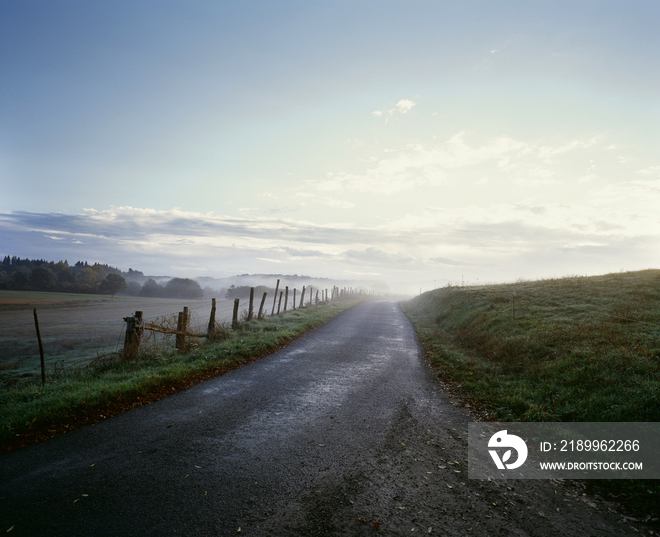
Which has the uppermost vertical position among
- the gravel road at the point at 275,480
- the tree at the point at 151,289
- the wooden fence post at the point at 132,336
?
the wooden fence post at the point at 132,336

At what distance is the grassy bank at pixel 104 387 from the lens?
18.7 ft

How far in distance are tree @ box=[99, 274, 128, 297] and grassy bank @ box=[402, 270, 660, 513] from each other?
59822 mm

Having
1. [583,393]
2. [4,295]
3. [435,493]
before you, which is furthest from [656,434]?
[4,295]

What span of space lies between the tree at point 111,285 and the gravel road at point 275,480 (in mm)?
61184

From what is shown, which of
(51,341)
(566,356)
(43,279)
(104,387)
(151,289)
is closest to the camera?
(104,387)

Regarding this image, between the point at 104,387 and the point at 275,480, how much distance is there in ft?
17.9

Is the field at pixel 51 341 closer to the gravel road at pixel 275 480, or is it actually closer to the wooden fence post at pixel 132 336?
the wooden fence post at pixel 132 336

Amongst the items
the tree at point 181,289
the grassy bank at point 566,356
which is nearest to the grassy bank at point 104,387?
the grassy bank at point 566,356

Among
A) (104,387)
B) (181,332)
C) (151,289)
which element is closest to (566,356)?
(104,387)

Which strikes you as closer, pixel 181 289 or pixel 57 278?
pixel 57 278

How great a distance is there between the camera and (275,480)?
4.11 meters

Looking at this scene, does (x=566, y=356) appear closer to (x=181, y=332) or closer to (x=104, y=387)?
(x=104, y=387)

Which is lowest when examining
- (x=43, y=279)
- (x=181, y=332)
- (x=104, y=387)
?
(x=104, y=387)

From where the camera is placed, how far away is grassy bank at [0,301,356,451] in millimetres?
5707
